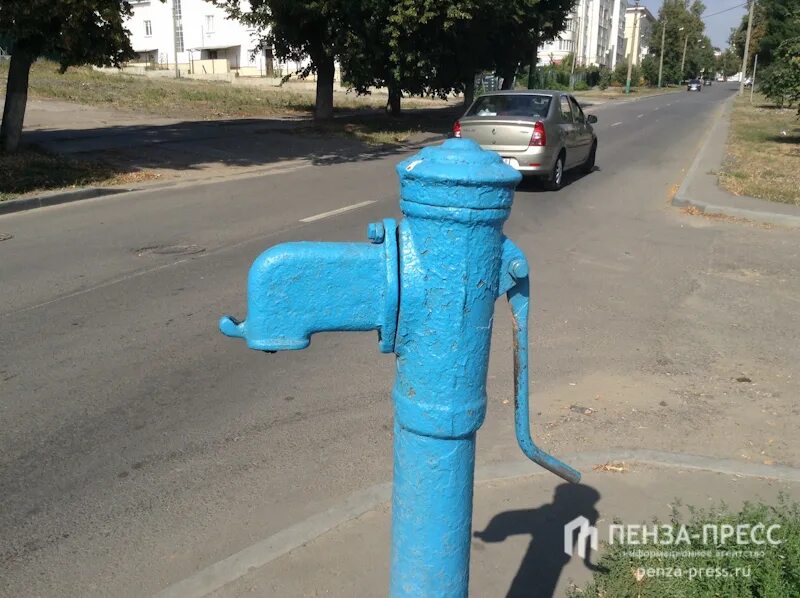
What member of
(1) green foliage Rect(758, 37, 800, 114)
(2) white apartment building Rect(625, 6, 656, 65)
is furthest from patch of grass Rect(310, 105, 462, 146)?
(2) white apartment building Rect(625, 6, 656, 65)

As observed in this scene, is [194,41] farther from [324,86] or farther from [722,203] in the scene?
[722,203]

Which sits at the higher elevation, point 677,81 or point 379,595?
point 677,81

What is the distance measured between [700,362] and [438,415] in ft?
13.8

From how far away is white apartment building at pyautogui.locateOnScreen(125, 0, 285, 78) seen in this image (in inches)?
2474

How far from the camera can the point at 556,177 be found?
12.8 m

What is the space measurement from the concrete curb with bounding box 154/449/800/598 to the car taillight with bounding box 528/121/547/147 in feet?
29.4

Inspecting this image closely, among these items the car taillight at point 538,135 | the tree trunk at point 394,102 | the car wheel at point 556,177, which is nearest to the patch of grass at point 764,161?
the car wheel at point 556,177

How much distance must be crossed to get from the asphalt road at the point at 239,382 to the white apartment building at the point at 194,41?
55.1 m

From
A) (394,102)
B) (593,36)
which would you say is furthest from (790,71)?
(593,36)

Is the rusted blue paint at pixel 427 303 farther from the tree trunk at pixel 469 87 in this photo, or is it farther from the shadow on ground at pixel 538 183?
the tree trunk at pixel 469 87

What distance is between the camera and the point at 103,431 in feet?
13.6

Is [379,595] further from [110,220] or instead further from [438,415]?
[110,220]

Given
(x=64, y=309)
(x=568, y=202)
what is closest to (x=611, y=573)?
(x=64, y=309)
